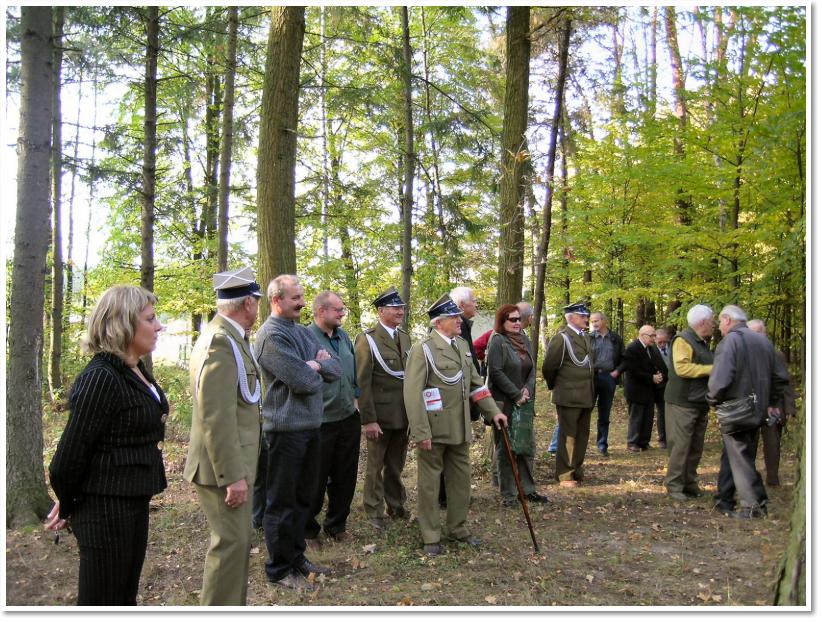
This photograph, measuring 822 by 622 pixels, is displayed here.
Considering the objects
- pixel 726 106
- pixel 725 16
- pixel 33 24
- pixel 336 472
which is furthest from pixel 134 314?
pixel 725 16

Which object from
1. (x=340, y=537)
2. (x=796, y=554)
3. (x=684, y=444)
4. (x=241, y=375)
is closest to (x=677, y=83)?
(x=684, y=444)

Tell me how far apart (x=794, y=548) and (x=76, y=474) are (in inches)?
131

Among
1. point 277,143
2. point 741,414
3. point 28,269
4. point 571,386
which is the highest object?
point 277,143

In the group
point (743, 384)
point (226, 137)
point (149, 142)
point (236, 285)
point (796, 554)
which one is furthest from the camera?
point (226, 137)

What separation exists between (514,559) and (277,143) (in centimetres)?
513

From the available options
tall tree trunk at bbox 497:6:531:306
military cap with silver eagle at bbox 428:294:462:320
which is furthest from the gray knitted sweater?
tall tree trunk at bbox 497:6:531:306

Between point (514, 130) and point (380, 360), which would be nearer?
point (380, 360)

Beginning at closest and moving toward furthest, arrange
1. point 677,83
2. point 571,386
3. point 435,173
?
point 571,386 < point 677,83 < point 435,173

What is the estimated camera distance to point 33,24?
5777 mm

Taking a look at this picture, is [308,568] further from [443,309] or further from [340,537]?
[443,309]

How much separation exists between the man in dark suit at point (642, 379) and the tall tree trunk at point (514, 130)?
2.34 metres

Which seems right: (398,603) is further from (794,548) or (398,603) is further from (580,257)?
(580,257)

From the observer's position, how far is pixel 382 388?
6.03 metres

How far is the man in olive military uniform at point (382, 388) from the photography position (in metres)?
5.96
